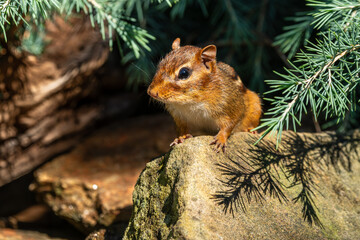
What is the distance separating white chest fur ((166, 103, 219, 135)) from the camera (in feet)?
9.20

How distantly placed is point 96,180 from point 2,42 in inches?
61.5

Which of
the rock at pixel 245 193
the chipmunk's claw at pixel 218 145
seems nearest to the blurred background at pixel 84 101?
the rock at pixel 245 193

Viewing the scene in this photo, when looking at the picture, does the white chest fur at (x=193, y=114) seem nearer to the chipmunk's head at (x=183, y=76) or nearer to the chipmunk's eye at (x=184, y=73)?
the chipmunk's head at (x=183, y=76)

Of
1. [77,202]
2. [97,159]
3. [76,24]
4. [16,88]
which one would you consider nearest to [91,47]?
[76,24]

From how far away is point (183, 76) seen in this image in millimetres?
2684

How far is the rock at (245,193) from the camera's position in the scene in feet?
7.04

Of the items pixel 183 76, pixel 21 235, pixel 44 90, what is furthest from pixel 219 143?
pixel 21 235

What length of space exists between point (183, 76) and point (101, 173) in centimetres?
173

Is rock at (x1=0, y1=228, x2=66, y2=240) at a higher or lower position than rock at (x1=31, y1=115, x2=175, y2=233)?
lower

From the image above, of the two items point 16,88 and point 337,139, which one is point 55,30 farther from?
point 337,139

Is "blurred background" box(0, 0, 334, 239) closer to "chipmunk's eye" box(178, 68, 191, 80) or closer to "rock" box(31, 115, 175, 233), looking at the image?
"rock" box(31, 115, 175, 233)

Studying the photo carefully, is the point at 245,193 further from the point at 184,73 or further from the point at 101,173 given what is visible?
the point at 101,173

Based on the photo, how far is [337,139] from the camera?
3049 millimetres

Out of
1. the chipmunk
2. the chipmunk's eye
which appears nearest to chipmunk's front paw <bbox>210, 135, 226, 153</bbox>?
the chipmunk
